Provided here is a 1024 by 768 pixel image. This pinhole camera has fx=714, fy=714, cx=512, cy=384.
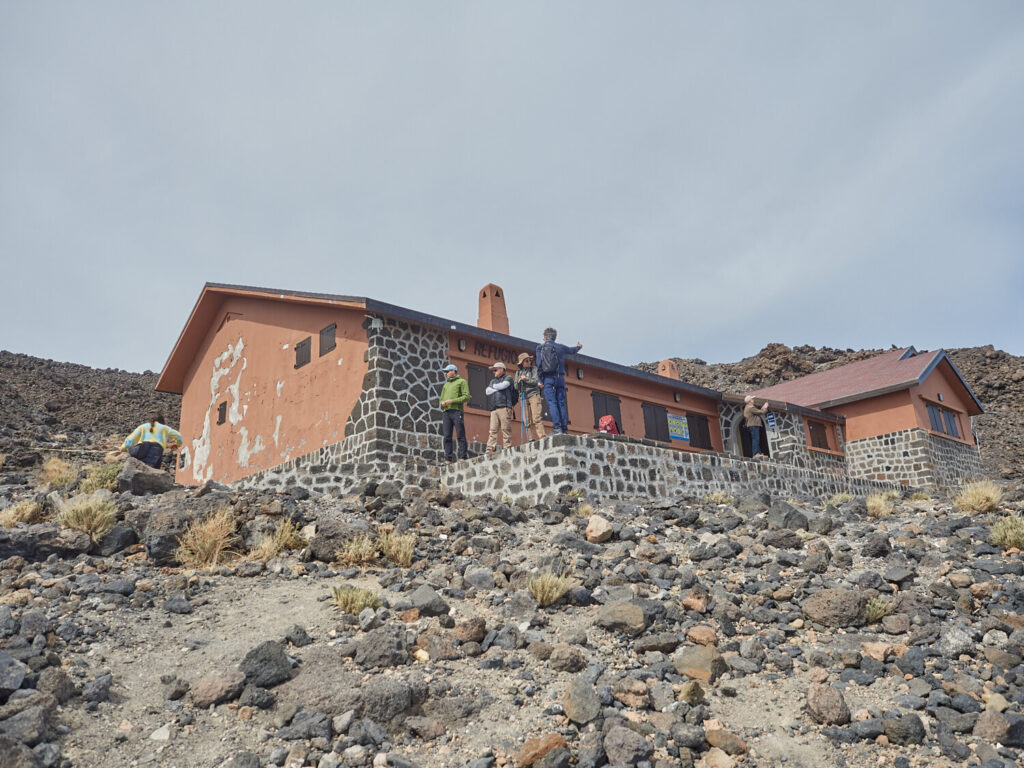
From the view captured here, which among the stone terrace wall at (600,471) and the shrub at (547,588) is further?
the stone terrace wall at (600,471)

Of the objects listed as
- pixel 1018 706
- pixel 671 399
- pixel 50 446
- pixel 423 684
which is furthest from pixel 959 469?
pixel 50 446

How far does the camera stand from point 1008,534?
24.7 ft

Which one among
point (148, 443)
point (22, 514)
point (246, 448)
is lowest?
point (22, 514)

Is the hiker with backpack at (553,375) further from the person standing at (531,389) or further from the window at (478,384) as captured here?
the window at (478,384)

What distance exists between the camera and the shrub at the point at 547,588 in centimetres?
654

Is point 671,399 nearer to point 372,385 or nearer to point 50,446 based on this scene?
point 372,385

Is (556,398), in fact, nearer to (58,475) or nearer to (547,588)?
(547,588)

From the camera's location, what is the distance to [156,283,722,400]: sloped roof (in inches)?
547

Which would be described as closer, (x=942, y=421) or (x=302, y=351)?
(x=302, y=351)

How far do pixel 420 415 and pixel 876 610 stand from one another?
932cm

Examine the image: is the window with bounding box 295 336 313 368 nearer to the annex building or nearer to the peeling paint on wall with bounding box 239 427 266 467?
the annex building

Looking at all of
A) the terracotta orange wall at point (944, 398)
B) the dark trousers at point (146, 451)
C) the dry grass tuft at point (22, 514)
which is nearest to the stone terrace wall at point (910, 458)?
the terracotta orange wall at point (944, 398)

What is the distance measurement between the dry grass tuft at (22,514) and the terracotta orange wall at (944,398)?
78.2 ft

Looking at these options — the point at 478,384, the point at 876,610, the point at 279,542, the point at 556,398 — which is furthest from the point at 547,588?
the point at 478,384
